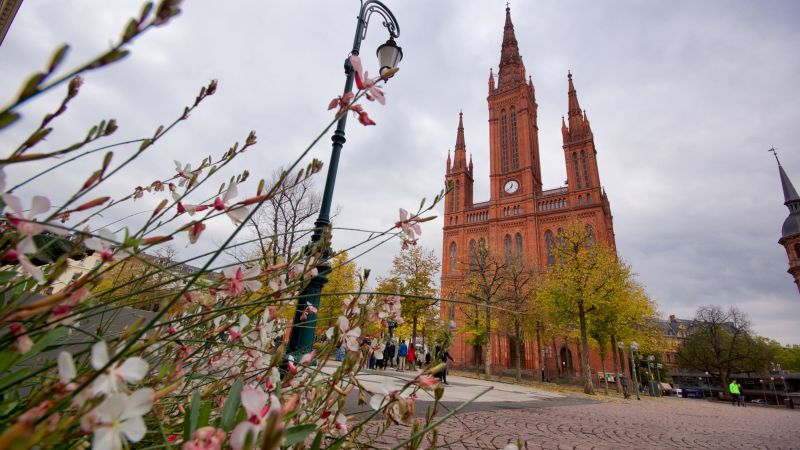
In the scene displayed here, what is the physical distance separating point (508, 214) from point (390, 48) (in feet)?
113

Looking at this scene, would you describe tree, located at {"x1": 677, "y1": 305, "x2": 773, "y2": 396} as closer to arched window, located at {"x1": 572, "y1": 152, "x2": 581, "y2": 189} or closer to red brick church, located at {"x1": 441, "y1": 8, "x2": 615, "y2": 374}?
red brick church, located at {"x1": 441, "y1": 8, "x2": 615, "y2": 374}

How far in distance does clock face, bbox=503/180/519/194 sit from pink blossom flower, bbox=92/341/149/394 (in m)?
39.2

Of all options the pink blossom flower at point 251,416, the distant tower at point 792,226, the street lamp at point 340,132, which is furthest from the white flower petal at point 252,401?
the distant tower at point 792,226

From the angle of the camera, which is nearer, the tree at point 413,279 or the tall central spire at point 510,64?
the tree at point 413,279

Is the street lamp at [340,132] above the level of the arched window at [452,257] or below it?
below

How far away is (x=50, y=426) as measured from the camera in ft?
1.33

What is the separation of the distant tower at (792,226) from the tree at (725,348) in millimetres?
12739

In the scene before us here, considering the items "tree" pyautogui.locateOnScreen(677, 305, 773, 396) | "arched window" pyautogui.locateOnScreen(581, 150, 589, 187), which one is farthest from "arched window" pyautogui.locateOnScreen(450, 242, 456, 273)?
"tree" pyautogui.locateOnScreen(677, 305, 773, 396)

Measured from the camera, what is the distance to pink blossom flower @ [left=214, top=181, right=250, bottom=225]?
848mm

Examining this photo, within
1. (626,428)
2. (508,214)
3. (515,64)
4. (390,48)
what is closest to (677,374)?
(508,214)

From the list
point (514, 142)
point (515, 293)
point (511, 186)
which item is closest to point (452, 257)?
point (511, 186)

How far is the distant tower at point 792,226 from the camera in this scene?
42.4 metres

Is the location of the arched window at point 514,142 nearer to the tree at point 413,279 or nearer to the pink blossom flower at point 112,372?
the tree at point 413,279

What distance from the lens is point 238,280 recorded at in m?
1.04
